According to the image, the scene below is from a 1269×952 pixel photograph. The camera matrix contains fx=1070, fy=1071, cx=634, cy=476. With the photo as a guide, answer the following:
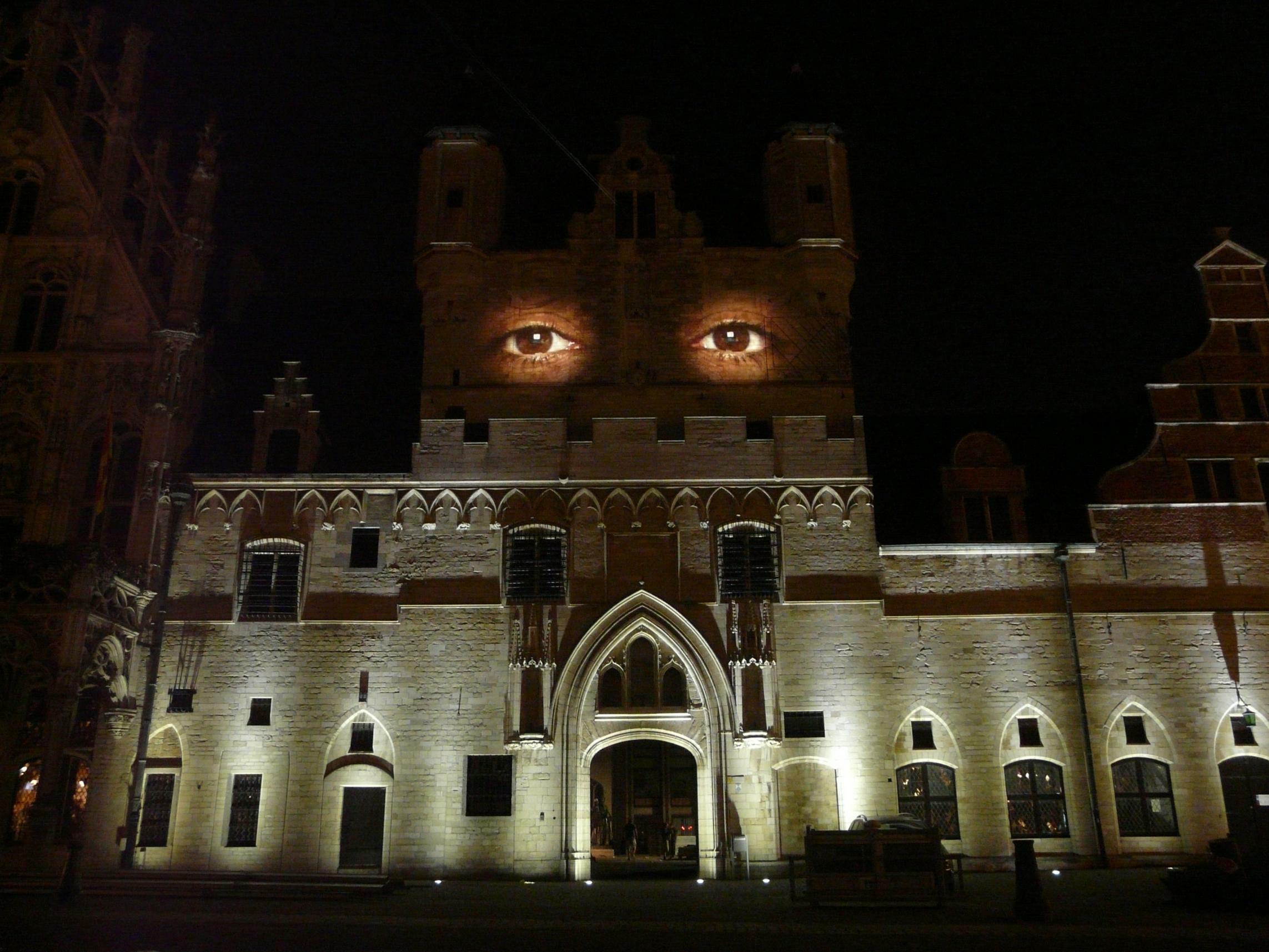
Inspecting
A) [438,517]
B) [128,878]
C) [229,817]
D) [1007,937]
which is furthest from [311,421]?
[1007,937]

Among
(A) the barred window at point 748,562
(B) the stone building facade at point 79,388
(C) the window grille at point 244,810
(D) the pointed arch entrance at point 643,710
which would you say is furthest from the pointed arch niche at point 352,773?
(A) the barred window at point 748,562

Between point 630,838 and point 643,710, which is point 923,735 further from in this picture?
point 630,838

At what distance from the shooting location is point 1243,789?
24.7 m

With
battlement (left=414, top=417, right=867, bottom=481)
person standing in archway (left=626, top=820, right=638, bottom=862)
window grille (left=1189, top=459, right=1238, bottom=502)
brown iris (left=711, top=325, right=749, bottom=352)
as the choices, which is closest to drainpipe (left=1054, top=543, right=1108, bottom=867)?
window grille (left=1189, top=459, right=1238, bottom=502)

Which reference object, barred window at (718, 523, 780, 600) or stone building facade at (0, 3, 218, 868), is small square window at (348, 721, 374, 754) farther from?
barred window at (718, 523, 780, 600)

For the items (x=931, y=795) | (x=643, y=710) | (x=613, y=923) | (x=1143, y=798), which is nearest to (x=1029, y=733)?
(x=931, y=795)

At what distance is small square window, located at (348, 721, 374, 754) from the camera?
81.7 feet

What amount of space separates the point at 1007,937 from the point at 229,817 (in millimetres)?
17619

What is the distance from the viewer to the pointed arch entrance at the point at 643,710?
2444cm

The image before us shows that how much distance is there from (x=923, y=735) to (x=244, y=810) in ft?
51.8

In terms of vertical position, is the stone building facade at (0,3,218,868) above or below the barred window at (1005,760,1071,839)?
above

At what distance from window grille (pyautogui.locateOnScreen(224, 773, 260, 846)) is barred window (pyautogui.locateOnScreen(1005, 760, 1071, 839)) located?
56.5 feet

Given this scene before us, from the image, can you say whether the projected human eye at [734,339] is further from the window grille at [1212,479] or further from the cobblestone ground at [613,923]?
the cobblestone ground at [613,923]

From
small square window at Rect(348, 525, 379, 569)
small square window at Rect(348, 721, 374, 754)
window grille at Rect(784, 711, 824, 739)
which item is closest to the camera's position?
window grille at Rect(784, 711, 824, 739)
